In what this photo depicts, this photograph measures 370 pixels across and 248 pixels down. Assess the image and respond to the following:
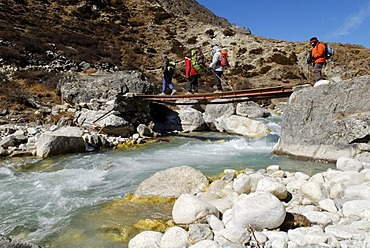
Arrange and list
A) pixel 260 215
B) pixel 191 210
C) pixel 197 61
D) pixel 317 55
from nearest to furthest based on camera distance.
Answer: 1. pixel 260 215
2. pixel 191 210
3. pixel 317 55
4. pixel 197 61

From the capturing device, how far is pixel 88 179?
7562 mm

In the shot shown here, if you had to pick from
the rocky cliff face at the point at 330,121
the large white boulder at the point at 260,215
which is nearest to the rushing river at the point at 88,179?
the rocky cliff face at the point at 330,121

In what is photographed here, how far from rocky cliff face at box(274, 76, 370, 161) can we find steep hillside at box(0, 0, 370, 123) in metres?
12.6

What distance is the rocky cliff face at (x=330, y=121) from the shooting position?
711cm

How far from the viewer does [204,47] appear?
41.0 metres

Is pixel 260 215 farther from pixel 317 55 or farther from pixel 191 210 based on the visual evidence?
pixel 317 55

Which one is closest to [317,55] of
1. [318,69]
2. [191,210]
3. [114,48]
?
[318,69]

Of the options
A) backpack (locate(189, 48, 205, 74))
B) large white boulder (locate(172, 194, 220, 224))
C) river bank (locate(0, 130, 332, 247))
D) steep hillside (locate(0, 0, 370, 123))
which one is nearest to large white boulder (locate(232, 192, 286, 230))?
large white boulder (locate(172, 194, 220, 224))

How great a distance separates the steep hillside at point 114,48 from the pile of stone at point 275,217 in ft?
41.6

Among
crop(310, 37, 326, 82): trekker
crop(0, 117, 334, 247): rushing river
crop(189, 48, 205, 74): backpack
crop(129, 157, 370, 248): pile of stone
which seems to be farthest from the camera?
crop(189, 48, 205, 74): backpack

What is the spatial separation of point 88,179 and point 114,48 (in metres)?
30.5

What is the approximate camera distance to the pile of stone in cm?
360

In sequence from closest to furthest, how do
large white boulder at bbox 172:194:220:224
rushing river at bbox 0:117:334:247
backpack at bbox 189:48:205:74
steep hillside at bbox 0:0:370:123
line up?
large white boulder at bbox 172:194:220:224, rushing river at bbox 0:117:334:247, backpack at bbox 189:48:205:74, steep hillside at bbox 0:0:370:123

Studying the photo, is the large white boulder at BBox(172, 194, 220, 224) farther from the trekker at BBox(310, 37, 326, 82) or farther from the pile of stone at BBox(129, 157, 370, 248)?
the trekker at BBox(310, 37, 326, 82)
